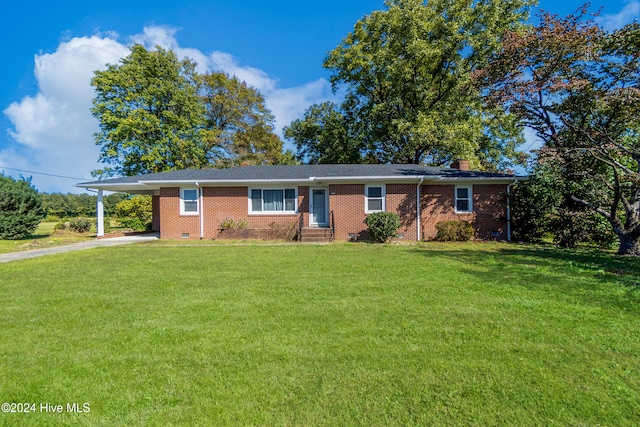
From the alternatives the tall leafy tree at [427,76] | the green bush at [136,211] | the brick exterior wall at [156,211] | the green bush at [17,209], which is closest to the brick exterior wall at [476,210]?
the tall leafy tree at [427,76]

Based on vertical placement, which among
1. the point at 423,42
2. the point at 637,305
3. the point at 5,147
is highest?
the point at 423,42

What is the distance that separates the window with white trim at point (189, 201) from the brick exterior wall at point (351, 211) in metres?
0.20

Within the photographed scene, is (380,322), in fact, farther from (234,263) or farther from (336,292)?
(234,263)

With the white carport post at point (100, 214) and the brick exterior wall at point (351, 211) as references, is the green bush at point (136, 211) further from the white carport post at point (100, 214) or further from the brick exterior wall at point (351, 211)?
the brick exterior wall at point (351, 211)

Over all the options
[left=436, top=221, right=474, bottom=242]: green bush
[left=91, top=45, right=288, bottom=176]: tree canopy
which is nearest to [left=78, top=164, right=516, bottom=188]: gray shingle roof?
[left=436, top=221, right=474, bottom=242]: green bush

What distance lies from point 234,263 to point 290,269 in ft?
5.99

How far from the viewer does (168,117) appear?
82.1 ft

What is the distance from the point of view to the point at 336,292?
527cm

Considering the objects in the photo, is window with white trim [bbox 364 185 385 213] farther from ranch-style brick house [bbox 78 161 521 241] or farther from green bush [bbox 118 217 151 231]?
green bush [bbox 118 217 151 231]

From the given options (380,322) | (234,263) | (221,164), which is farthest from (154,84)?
(380,322)

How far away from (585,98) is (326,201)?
36.0 feet

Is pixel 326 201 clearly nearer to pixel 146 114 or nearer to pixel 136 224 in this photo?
pixel 136 224

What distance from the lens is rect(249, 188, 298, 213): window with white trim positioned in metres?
14.3

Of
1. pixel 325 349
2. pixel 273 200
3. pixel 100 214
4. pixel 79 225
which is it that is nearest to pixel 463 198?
pixel 273 200
